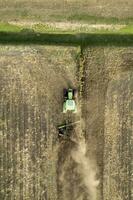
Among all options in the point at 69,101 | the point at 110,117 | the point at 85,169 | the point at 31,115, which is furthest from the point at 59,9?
the point at 85,169

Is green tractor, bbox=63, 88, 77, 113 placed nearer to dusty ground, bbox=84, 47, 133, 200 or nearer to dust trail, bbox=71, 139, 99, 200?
dusty ground, bbox=84, 47, 133, 200

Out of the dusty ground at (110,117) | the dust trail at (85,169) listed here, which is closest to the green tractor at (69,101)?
the dusty ground at (110,117)

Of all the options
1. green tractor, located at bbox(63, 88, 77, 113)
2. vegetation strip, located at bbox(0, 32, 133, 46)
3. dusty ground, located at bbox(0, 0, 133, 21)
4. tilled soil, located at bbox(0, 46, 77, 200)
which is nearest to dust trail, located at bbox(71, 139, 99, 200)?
tilled soil, located at bbox(0, 46, 77, 200)

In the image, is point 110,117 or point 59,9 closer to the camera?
point 59,9

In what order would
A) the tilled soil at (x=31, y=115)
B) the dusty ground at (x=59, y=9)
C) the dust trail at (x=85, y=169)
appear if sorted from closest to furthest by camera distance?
the dusty ground at (x=59, y=9) → the tilled soil at (x=31, y=115) → the dust trail at (x=85, y=169)

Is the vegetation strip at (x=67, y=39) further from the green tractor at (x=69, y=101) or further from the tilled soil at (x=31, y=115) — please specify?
the green tractor at (x=69, y=101)

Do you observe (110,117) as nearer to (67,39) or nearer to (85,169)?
(85,169)
